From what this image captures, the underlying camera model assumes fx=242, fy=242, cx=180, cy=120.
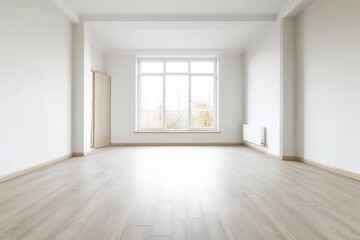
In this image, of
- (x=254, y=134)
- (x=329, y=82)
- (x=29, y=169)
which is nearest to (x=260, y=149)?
(x=254, y=134)

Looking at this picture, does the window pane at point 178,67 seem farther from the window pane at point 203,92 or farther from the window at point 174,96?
the window pane at point 203,92

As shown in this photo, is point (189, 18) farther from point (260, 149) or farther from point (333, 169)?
point (333, 169)

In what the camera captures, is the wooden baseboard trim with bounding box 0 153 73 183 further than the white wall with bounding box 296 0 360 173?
No

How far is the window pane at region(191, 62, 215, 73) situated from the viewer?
7.65 metres

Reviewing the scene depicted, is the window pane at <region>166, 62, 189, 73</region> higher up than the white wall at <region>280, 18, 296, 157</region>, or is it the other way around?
the window pane at <region>166, 62, 189, 73</region>

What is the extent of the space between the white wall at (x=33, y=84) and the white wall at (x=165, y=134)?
2.35 m

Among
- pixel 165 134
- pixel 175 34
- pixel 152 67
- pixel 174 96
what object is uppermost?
pixel 175 34

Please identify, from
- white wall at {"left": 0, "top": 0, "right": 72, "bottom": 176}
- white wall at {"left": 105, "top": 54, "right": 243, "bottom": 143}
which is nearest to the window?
white wall at {"left": 105, "top": 54, "right": 243, "bottom": 143}

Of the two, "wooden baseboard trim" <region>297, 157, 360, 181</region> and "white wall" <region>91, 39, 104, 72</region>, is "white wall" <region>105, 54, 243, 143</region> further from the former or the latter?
"wooden baseboard trim" <region>297, 157, 360, 181</region>

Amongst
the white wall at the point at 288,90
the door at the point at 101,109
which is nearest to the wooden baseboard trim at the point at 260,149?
the white wall at the point at 288,90

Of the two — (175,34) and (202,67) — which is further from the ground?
(175,34)

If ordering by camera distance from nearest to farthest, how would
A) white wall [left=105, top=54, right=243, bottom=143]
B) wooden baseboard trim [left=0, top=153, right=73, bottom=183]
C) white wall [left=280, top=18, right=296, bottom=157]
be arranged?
wooden baseboard trim [left=0, top=153, right=73, bottom=183], white wall [left=280, top=18, right=296, bottom=157], white wall [left=105, top=54, right=243, bottom=143]

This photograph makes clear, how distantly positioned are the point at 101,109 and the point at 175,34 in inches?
112

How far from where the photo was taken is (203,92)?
7641 mm
